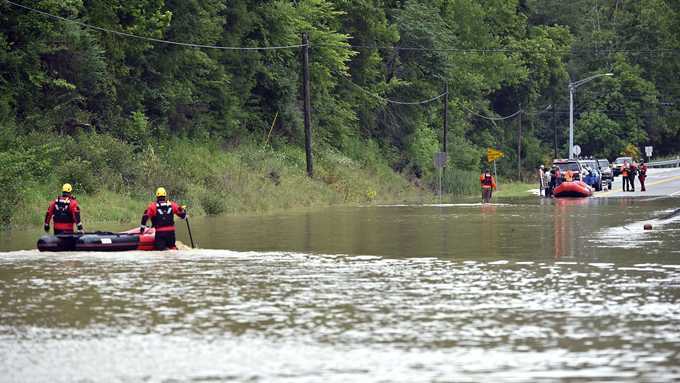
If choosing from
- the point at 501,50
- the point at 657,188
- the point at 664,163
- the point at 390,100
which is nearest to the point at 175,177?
the point at 657,188

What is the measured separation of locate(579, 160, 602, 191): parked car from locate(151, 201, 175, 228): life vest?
4656 centimetres

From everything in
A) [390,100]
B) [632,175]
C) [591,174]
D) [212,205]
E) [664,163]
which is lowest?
[212,205]

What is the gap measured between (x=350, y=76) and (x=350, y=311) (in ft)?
201

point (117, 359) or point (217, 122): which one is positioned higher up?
point (217, 122)

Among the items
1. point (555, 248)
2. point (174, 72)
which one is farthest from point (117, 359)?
point (174, 72)

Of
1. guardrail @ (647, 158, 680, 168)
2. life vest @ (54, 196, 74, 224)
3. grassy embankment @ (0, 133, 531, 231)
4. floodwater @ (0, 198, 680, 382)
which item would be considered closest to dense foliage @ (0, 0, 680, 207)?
grassy embankment @ (0, 133, 531, 231)

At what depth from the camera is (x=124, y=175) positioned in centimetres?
4847

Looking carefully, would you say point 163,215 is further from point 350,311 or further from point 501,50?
point 501,50

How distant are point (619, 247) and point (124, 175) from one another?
24.0 m

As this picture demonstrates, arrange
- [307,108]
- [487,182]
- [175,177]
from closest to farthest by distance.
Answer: [175,177]
[487,182]
[307,108]

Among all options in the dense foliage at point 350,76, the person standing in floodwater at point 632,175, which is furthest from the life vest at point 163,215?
the person standing in floodwater at point 632,175

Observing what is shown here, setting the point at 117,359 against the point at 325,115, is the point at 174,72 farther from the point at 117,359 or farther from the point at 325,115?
the point at 117,359

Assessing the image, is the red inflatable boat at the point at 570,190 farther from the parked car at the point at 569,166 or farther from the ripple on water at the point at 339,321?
the ripple on water at the point at 339,321

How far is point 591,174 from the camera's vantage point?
73188 millimetres
